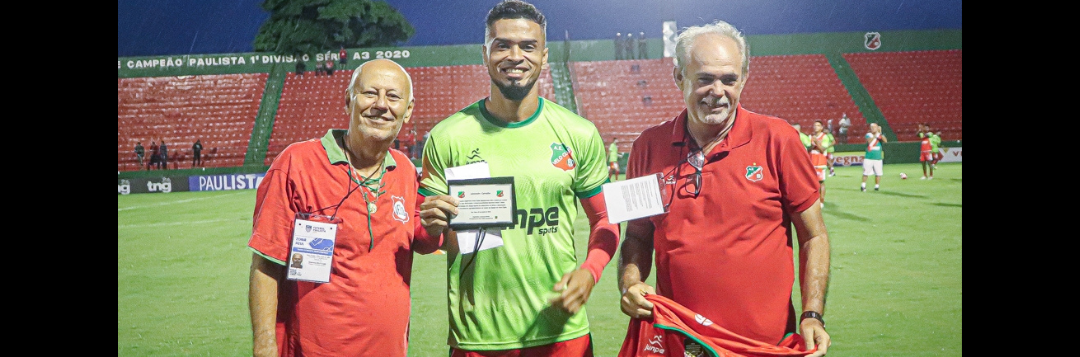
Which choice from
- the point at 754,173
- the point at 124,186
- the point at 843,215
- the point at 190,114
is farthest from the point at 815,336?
the point at 124,186

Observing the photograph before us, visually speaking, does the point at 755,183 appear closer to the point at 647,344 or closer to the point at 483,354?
the point at 647,344

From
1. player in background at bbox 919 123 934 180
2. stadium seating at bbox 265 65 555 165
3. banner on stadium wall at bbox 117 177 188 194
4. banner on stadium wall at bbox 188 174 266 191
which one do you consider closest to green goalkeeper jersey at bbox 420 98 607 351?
stadium seating at bbox 265 65 555 165

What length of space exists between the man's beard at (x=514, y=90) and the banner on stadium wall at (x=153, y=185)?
38.5 feet

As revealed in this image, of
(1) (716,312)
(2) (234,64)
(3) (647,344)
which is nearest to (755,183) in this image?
(1) (716,312)

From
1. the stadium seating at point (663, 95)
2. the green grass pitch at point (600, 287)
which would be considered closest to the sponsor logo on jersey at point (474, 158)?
the green grass pitch at point (600, 287)

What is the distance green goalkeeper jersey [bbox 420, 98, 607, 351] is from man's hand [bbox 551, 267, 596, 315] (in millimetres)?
192

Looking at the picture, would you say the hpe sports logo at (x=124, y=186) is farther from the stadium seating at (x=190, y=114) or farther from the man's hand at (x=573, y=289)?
the man's hand at (x=573, y=289)

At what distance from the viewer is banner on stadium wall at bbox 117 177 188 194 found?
42.9 ft

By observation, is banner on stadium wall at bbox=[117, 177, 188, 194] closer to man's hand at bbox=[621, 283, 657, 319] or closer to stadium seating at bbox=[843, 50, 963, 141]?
stadium seating at bbox=[843, 50, 963, 141]

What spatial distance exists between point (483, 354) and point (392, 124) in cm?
90

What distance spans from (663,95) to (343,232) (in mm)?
9962

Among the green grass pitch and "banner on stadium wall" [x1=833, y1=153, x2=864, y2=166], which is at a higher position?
"banner on stadium wall" [x1=833, y1=153, x2=864, y2=166]

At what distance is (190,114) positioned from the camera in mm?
10539

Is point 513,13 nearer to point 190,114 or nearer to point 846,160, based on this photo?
point 190,114
